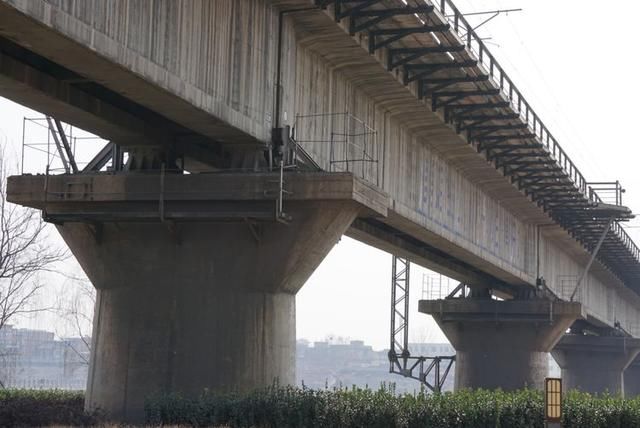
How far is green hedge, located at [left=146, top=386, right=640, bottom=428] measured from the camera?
23.0 m

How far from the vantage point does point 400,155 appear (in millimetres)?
35094

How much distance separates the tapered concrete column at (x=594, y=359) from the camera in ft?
291

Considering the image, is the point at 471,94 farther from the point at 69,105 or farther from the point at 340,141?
the point at 69,105

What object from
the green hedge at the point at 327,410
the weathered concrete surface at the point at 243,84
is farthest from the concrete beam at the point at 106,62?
the green hedge at the point at 327,410

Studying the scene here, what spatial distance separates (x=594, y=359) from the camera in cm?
9212

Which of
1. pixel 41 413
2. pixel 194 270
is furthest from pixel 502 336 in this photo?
pixel 41 413

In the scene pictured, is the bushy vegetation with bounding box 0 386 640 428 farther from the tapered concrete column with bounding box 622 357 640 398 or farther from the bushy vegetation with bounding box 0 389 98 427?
the tapered concrete column with bounding box 622 357 640 398

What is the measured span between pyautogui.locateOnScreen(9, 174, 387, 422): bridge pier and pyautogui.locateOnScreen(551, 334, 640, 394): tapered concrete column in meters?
65.8

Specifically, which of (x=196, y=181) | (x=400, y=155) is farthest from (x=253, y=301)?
(x=400, y=155)

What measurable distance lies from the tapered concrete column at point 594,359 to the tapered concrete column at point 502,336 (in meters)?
31.3

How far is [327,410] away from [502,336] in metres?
36.2

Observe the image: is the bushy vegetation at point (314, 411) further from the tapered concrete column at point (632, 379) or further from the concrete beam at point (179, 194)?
the tapered concrete column at point (632, 379)

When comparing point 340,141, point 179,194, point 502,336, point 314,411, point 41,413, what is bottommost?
point 41,413

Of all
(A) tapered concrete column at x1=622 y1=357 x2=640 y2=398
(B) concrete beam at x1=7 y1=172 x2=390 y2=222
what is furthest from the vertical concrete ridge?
(A) tapered concrete column at x1=622 y1=357 x2=640 y2=398
